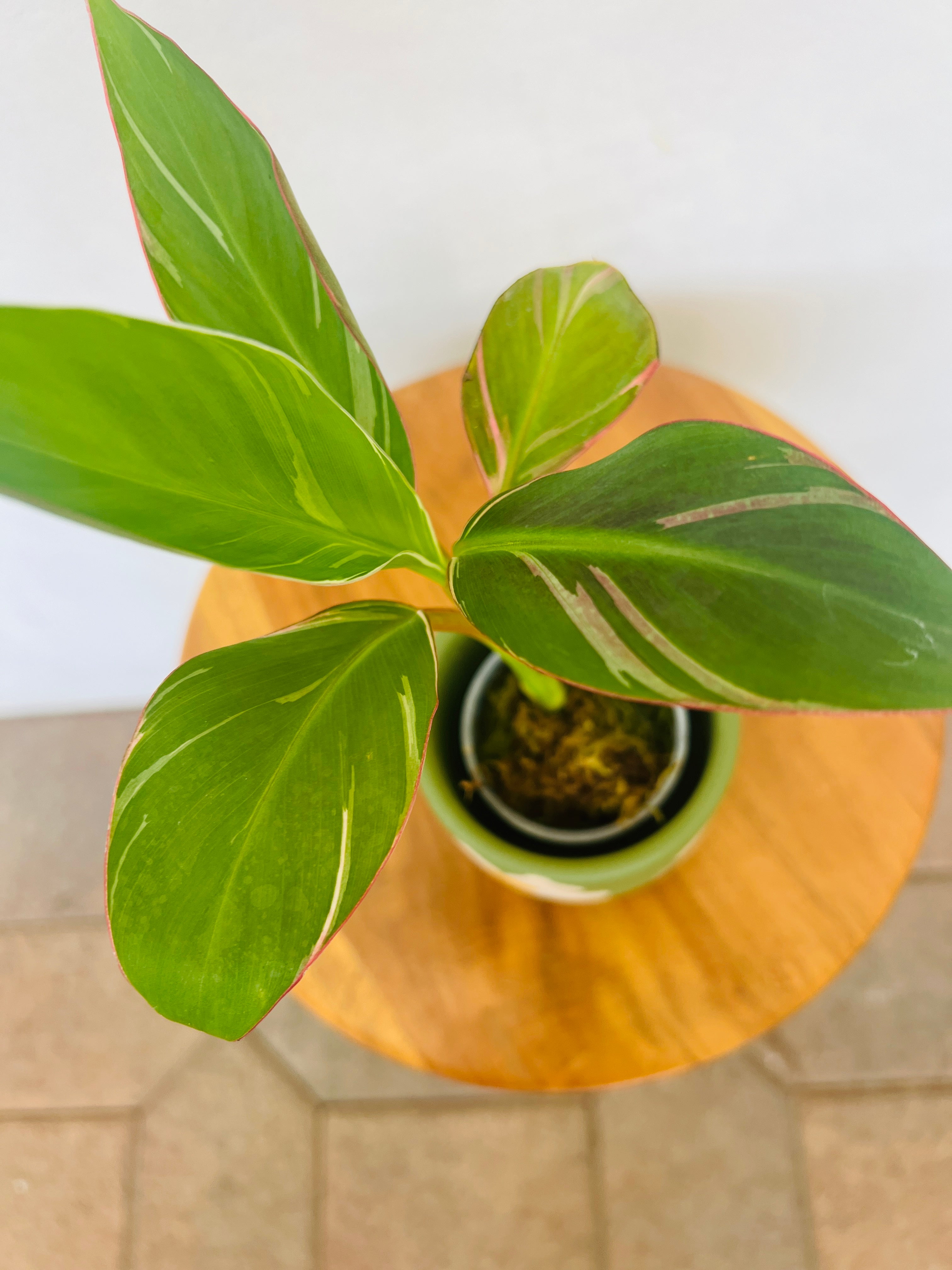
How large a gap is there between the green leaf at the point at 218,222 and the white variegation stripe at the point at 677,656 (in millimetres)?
152

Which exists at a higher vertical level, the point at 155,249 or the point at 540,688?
the point at 155,249

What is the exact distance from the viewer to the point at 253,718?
0.36m

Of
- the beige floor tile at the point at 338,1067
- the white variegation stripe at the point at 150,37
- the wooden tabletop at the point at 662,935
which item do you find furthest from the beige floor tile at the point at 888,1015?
the white variegation stripe at the point at 150,37

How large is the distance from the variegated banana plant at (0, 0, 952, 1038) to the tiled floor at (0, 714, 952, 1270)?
0.98 m

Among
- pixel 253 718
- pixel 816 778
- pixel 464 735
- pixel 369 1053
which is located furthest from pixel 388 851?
pixel 369 1053

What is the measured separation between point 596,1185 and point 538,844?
2.64 feet

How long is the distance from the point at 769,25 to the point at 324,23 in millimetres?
257

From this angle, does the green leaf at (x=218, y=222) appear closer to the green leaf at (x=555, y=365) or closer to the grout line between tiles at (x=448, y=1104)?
the green leaf at (x=555, y=365)

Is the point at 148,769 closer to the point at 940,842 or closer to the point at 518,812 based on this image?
the point at 518,812

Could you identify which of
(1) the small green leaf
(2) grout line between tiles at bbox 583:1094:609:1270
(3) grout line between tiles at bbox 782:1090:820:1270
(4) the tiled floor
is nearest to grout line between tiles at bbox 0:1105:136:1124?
(4) the tiled floor

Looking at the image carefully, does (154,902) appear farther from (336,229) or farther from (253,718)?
(336,229)

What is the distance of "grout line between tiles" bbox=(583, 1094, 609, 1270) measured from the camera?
3.65 ft

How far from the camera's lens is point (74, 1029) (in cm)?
125

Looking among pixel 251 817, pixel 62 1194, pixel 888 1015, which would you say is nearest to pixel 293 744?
pixel 251 817
